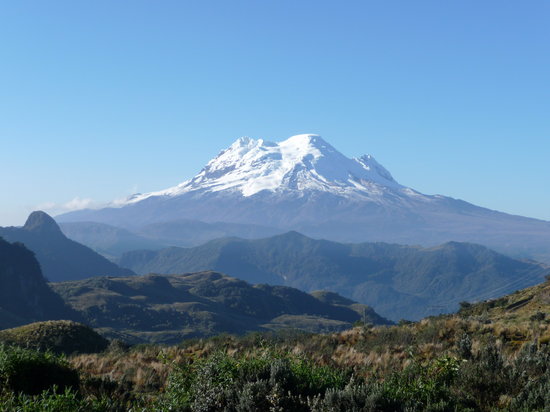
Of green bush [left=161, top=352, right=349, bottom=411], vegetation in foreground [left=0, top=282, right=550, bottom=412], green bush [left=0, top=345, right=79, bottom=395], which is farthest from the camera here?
green bush [left=0, top=345, right=79, bottom=395]

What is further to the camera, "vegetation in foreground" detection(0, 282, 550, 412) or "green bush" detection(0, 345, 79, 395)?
"green bush" detection(0, 345, 79, 395)

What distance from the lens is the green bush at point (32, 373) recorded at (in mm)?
10273

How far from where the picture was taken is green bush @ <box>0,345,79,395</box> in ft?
33.7

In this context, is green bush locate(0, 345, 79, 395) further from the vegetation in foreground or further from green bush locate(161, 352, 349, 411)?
green bush locate(161, 352, 349, 411)

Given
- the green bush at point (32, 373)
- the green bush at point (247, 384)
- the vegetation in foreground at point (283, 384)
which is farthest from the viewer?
the green bush at point (32, 373)

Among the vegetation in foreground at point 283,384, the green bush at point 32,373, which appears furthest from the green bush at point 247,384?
the green bush at point 32,373

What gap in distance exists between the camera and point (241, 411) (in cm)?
884

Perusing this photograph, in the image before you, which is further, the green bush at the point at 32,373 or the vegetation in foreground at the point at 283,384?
the green bush at the point at 32,373

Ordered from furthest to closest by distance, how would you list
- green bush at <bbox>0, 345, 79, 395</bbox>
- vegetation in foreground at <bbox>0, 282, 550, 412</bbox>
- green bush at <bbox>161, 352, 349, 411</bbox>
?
green bush at <bbox>0, 345, 79, 395</bbox> → green bush at <bbox>161, 352, 349, 411</bbox> → vegetation in foreground at <bbox>0, 282, 550, 412</bbox>

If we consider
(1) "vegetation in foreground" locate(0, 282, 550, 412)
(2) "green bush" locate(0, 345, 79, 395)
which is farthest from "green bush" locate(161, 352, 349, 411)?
(2) "green bush" locate(0, 345, 79, 395)

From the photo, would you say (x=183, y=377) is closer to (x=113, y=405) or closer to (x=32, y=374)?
(x=113, y=405)

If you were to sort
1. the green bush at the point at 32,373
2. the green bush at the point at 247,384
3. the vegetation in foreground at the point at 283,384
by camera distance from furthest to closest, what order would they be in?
the green bush at the point at 32,373 < the green bush at the point at 247,384 < the vegetation in foreground at the point at 283,384

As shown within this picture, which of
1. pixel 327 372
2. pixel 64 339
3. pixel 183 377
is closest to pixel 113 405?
pixel 183 377

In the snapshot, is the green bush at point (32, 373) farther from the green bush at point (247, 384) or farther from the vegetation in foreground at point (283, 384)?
the green bush at point (247, 384)
